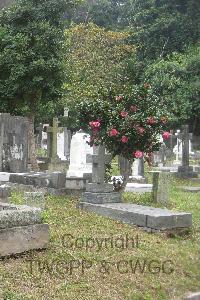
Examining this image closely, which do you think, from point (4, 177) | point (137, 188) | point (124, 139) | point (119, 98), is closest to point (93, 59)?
point (137, 188)

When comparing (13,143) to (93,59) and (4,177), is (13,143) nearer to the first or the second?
(4,177)

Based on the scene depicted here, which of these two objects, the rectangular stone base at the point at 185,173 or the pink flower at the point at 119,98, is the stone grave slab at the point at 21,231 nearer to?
the pink flower at the point at 119,98

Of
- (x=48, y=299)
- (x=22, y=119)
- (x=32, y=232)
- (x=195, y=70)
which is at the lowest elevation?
(x=48, y=299)

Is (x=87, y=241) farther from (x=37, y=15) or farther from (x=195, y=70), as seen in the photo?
(x=195, y=70)

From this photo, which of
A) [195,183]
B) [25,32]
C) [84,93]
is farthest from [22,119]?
[84,93]

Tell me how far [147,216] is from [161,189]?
2369 mm

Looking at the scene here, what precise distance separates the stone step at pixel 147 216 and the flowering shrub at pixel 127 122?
1398 millimetres

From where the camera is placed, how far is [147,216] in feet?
26.9

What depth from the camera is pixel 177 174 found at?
710 inches

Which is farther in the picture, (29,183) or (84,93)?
(84,93)

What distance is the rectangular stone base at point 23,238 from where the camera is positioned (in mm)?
6055

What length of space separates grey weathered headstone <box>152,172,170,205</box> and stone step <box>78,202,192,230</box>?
1.51 m

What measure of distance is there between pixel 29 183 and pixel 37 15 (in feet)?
23.2

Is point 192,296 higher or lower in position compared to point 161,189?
lower
